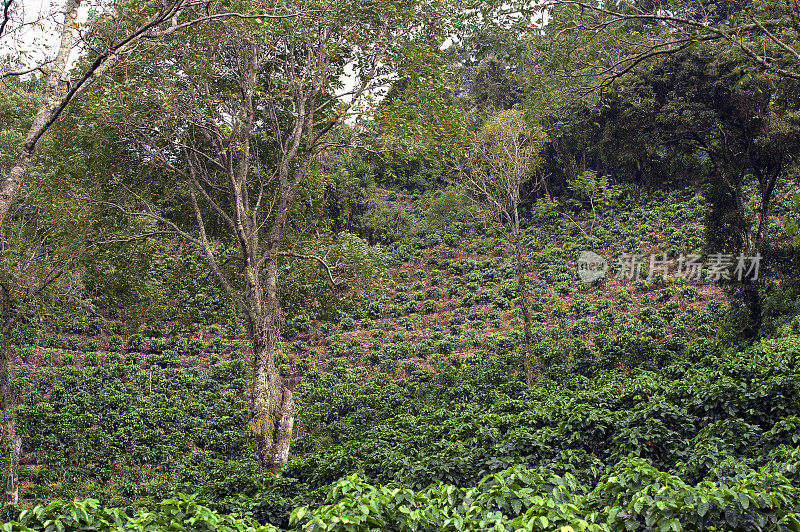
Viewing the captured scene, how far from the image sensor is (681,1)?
6855 millimetres

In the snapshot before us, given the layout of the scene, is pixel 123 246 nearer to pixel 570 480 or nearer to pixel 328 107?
pixel 328 107

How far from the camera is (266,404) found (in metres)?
8.91

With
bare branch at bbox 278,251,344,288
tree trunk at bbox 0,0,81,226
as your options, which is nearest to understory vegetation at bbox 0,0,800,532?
tree trunk at bbox 0,0,81,226

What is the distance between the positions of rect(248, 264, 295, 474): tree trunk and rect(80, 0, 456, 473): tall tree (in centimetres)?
2

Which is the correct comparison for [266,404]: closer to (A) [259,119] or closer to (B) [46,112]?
(B) [46,112]

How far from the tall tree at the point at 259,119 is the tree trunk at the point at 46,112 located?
3.30 metres

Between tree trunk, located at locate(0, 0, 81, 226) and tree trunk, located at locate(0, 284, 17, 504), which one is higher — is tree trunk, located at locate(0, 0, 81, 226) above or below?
above

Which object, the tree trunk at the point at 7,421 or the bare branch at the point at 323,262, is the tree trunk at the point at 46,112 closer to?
the bare branch at the point at 323,262

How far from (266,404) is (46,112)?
551cm

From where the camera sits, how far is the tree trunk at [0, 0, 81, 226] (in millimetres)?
5133

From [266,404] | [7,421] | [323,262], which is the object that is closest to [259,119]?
[323,262]

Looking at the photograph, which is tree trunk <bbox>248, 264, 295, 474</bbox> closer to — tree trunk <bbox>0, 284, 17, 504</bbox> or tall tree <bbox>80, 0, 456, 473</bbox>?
tall tree <bbox>80, 0, 456, 473</bbox>

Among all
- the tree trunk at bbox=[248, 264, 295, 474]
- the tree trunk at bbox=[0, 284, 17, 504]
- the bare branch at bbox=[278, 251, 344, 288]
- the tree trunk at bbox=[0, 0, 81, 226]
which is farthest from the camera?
the tree trunk at bbox=[0, 284, 17, 504]

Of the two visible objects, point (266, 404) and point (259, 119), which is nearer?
point (266, 404)
